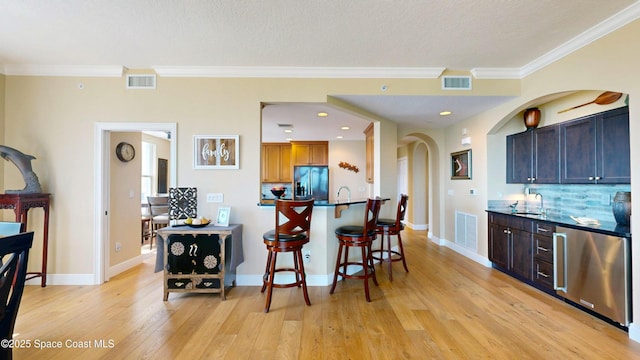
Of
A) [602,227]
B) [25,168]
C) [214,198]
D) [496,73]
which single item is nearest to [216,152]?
[214,198]

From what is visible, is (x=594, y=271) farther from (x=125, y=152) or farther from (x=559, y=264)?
(x=125, y=152)

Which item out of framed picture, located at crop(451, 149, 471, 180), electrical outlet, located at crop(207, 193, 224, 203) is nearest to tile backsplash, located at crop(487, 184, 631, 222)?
framed picture, located at crop(451, 149, 471, 180)

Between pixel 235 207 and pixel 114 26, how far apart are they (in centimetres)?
210

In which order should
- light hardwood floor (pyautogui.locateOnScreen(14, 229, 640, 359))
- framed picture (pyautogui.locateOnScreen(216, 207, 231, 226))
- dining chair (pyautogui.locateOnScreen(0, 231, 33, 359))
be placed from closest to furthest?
dining chair (pyautogui.locateOnScreen(0, 231, 33, 359)), light hardwood floor (pyautogui.locateOnScreen(14, 229, 640, 359)), framed picture (pyautogui.locateOnScreen(216, 207, 231, 226))

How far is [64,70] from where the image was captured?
3260 millimetres

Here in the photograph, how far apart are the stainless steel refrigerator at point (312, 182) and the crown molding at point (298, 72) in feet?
12.3

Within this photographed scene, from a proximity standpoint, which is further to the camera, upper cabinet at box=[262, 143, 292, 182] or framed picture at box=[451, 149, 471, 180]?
upper cabinet at box=[262, 143, 292, 182]

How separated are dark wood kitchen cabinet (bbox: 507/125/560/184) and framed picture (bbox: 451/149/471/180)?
2.00ft

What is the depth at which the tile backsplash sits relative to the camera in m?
2.94

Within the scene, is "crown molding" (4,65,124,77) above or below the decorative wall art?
above

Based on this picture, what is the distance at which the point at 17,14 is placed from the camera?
2273 millimetres

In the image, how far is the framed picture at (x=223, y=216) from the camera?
3100mm

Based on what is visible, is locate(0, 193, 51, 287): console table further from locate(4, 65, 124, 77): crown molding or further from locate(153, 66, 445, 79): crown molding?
locate(153, 66, 445, 79): crown molding

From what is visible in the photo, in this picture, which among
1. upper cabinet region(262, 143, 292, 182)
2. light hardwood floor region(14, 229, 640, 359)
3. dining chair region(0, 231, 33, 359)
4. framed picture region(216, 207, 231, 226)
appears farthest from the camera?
upper cabinet region(262, 143, 292, 182)
